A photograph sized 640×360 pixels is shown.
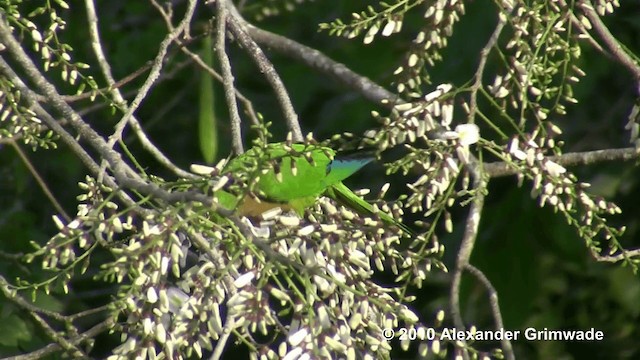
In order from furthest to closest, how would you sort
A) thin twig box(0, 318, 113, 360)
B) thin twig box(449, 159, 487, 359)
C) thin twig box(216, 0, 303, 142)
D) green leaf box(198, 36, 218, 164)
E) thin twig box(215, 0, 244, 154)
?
green leaf box(198, 36, 218, 164) < thin twig box(216, 0, 303, 142) < thin twig box(215, 0, 244, 154) < thin twig box(449, 159, 487, 359) < thin twig box(0, 318, 113, 360)

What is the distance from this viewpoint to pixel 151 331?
148 cm

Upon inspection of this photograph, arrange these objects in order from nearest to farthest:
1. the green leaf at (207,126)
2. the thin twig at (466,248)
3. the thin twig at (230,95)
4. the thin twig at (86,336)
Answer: the thin twig at (86,336)
the thin twig at (466,248)
the thin twig at (230,95)
the green leaf at (207,126)

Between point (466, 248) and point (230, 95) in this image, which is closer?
point (466, 248)

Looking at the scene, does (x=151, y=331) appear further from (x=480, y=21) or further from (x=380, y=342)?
(x=480, y=21)

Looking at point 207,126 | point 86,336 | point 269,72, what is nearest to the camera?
point 86,336

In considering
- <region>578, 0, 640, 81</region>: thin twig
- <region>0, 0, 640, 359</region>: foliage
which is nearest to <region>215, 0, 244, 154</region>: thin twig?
<region>0, 0, 640, 359</region>: foliage

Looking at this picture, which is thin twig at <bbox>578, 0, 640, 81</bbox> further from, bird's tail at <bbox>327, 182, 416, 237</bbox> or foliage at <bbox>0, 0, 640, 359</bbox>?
bird's tail at <bbox>327, 182, 416, 237</bbox>

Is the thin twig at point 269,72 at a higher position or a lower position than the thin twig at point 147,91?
lower

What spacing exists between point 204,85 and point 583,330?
1.65 m

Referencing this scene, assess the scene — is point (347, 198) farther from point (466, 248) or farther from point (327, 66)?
point (327, 66)

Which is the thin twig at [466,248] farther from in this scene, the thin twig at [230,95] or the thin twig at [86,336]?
the thin twig at [86,336]

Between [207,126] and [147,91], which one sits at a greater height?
[147,91]

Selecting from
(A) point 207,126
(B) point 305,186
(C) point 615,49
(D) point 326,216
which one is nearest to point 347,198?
(B) point 305,186

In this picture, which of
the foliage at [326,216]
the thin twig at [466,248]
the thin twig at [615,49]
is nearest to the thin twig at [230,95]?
the foliage at [326,216]
